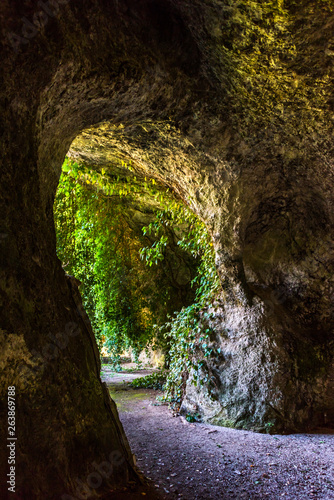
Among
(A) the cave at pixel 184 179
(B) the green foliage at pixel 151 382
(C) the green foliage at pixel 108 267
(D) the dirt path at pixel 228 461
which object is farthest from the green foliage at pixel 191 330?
(C) the green foliage at pixel 108 267

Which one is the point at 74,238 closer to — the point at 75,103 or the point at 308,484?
the point at 75,103

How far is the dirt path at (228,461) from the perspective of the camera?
2.44 m

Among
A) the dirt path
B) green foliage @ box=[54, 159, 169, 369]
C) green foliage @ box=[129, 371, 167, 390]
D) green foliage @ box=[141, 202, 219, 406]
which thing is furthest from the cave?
green foliage @ box=[129, 371, 167, 390]

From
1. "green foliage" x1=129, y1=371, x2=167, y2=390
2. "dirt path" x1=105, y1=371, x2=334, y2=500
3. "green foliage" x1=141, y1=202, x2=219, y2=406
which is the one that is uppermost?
"green foliage" x1=141, y1=202, x2=219, y2=406

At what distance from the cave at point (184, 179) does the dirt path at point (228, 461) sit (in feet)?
1.21

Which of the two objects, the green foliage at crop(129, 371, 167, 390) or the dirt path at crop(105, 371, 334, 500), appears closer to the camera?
the dirt path at crop(105, 371, 334, 500)

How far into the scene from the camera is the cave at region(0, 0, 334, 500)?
1859 millimetres

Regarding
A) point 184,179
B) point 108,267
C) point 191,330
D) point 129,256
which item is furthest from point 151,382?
point 184,179

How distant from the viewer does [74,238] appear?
658 centimetres

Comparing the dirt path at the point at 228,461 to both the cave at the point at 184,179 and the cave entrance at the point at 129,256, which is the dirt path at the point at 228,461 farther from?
the cave entrance at the point at 129,256

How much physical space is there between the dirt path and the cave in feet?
1.21

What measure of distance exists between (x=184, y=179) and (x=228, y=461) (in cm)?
321

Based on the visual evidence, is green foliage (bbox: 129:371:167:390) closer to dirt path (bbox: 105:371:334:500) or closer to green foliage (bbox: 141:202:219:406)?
green foliage (bbox: 141:202:219:406)

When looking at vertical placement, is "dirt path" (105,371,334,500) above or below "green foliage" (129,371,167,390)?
above
